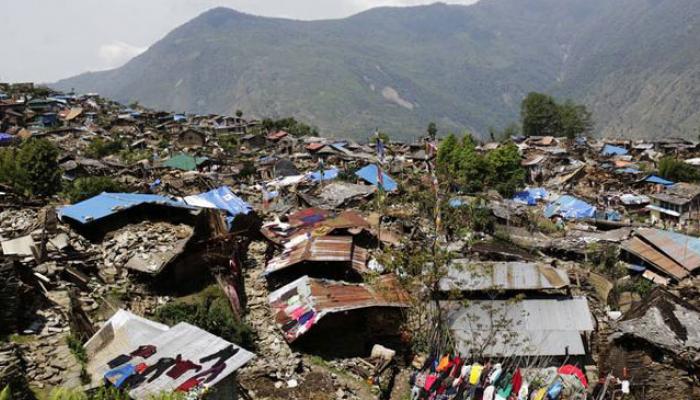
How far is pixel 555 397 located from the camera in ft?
30.2

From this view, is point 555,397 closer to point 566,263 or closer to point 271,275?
point 271,275

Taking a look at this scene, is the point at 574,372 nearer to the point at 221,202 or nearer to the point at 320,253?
the point at 320,253

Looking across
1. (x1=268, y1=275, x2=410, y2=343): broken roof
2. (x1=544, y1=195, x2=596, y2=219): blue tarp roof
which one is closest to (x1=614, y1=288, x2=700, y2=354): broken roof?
(x1=268, y1=275, x2=410, y2=343): broken roof

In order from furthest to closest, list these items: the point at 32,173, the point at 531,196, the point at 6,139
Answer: the point at 6,139, the point at 531,196, the point at 32,173

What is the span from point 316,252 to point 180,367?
7.07m

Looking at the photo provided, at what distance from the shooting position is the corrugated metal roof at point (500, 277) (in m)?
12.2

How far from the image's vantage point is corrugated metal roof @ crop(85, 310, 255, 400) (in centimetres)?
720

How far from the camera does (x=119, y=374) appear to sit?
293 inches

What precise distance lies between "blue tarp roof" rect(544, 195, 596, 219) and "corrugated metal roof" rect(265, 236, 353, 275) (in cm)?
1890

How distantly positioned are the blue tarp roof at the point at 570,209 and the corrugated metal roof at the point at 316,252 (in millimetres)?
18902

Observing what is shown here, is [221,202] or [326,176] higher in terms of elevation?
[221,202]

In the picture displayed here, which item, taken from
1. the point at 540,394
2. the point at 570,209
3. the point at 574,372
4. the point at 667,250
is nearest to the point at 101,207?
the point at 540,394

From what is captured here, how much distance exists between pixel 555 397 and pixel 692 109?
476 feet

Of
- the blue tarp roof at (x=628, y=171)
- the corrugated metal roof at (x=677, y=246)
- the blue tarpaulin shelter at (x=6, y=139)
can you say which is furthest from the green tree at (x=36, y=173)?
the blue tarp roof at (x=628, y=171)
